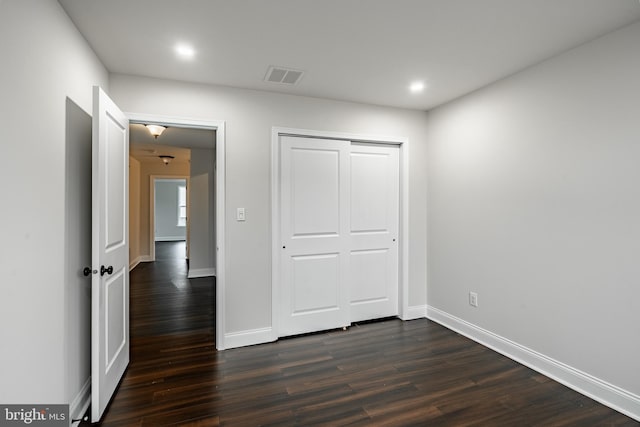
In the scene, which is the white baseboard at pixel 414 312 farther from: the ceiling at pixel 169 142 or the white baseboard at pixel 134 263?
the white baseboard at pixel 134 263

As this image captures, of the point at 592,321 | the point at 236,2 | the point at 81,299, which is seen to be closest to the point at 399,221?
the point at 592,321

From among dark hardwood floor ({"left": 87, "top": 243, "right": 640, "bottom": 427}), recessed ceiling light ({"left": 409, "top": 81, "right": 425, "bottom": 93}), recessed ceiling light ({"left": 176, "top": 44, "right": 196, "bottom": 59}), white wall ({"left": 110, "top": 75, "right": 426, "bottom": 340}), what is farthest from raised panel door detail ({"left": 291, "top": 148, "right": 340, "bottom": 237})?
recessed ceiling light ({"left": 176, "top": 44, "right": 196, "bottom": 59})

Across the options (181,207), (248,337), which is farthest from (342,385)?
(181,207)

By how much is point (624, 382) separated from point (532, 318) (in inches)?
25.4

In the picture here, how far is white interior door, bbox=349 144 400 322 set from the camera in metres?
3.54

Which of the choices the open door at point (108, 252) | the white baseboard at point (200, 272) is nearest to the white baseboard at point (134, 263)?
the white baseboard at point (200, 272)

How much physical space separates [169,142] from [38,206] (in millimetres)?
4482

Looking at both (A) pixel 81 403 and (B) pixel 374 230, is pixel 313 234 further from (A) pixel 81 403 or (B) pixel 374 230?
(A) pixel 81 403

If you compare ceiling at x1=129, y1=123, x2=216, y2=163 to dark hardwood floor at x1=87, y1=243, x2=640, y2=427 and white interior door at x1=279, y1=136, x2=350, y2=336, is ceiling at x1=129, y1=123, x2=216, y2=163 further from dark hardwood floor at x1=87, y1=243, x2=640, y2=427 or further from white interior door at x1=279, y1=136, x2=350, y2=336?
dark hardwood floor at x1=87, y1=243, x2=640, y2=427

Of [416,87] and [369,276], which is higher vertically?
[416,87]

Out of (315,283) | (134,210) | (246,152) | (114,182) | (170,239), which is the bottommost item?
(170,239)

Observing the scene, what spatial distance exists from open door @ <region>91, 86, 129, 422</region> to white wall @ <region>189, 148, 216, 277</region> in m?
3.62

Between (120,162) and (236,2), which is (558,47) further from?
(120,162)

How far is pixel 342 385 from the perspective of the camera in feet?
7.73
